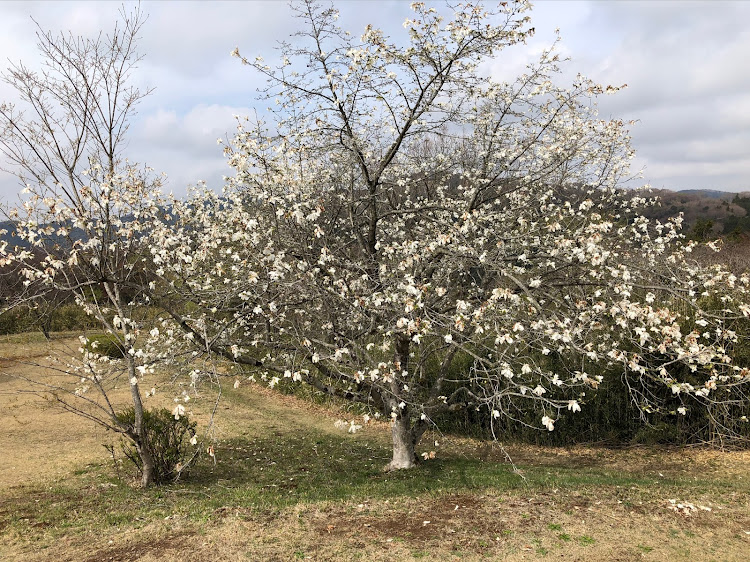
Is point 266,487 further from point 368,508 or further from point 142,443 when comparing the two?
point 368,508

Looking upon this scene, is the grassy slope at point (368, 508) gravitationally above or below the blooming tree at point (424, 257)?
below

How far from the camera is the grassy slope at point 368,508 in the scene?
447 centimetres

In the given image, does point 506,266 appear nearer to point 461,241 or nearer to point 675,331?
point 461,241

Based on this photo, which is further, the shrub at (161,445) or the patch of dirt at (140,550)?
the shrub at (161,445)

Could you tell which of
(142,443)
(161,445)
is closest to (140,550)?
(142,443)

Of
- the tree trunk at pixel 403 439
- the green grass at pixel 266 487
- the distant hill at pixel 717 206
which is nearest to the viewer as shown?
the green grass at pixel 266 487

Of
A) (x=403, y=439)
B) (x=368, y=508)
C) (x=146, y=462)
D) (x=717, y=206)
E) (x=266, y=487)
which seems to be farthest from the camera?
(x=717, y=206)

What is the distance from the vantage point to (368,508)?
5.51 m

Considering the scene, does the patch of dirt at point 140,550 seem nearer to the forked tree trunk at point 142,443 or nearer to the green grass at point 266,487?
the green grass at point 266,487

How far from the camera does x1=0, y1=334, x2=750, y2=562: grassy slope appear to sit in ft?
14.7

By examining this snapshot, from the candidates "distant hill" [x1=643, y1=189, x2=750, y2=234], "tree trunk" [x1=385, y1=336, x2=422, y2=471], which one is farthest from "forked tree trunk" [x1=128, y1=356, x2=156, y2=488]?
"distant hill" [x1=643, y1=189, x2=750, y2=234]

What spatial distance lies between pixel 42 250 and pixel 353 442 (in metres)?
6.29

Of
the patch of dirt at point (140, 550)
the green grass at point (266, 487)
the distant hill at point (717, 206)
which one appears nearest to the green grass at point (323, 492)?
the green grass at point (266, 487)

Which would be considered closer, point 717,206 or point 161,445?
point 161,445
